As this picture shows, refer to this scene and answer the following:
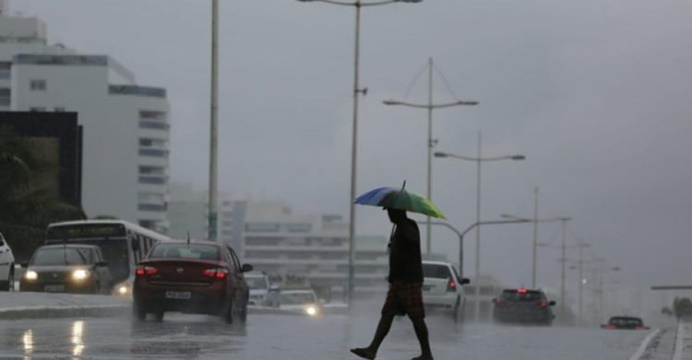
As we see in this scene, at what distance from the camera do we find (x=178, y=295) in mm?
28703

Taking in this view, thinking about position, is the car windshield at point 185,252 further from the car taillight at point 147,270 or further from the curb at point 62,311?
the curb at point 62,311

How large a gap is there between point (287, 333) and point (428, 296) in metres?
20.3

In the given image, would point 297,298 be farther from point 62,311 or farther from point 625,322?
point 62,311

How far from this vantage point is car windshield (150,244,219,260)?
2936 centimetres

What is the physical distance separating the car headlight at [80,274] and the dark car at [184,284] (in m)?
13.1

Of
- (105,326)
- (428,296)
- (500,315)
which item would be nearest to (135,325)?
(105,326)

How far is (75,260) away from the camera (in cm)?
4297

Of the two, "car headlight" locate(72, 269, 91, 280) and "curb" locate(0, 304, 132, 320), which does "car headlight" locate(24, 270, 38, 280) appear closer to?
"car headlight" locate(72, 269, 91, 280)

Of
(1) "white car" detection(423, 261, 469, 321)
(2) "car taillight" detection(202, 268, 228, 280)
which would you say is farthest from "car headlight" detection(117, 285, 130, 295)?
(2) "car taillight" detection(202, 268, 228, 280)

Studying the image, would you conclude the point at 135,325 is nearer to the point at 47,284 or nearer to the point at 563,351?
the point at 563,351

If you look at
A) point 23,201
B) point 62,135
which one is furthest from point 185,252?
point 62,135

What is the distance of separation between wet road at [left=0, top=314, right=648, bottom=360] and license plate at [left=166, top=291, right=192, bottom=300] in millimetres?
621

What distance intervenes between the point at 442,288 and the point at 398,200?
28343 millimetres

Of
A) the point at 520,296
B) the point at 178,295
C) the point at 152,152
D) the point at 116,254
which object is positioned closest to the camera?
the point at 178,295
